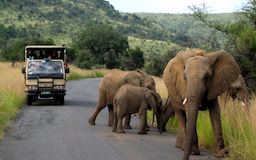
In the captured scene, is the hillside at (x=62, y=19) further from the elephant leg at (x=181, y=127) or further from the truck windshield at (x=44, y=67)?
the elephant leg at (x=181, y=127)

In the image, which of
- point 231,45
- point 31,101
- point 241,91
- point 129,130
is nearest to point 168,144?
point 129,130

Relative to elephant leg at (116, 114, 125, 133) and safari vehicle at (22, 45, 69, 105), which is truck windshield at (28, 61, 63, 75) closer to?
safari vehicle at (22, 45, 69, 105)

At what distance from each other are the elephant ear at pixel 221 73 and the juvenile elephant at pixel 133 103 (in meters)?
3.19

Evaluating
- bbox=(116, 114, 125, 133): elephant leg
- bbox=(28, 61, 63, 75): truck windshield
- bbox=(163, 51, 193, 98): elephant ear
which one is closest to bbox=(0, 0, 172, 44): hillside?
bbox=(28, 61, 63, 75): truck windshield

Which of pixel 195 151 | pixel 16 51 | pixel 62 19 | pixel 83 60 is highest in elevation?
pixel 62 19

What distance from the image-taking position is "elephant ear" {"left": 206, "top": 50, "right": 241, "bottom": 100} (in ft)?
24.0

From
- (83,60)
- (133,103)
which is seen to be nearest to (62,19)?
(83,60)

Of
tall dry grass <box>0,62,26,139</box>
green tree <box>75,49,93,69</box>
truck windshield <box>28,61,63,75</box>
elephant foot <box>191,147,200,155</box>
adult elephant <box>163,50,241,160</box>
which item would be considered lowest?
green tree <box>75,49,93,69</box>

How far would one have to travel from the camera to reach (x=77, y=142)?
336 inches

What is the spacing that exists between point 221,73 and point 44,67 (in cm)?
1134

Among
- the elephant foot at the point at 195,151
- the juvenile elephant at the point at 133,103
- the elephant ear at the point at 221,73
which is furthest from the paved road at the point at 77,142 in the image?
the elephant ear at the point at 221,73

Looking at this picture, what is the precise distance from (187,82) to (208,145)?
2315 millimetres

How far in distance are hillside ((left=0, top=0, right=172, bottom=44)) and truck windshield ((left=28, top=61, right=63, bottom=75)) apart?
58.1 metres

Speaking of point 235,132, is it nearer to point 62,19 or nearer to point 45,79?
point 45,79
